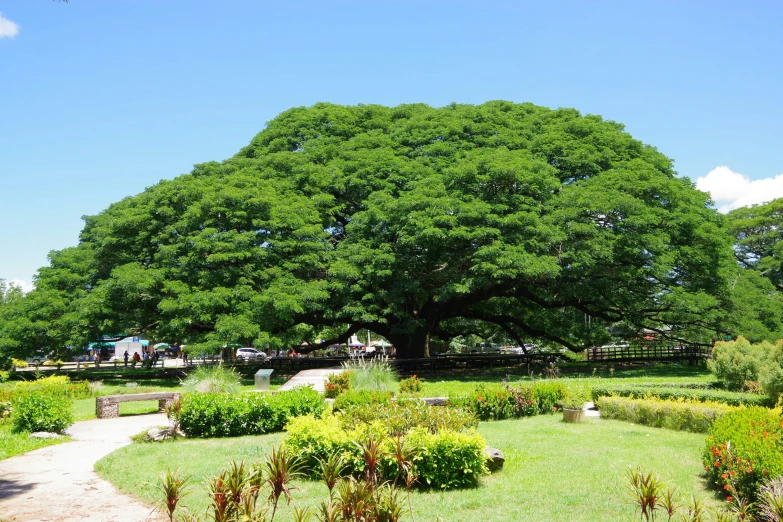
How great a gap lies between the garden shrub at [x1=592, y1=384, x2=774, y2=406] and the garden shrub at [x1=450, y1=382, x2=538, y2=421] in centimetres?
245

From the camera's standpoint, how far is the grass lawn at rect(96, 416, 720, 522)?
7035mm

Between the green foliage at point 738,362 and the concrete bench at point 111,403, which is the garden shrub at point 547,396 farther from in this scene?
the concrete bench at point 111,403

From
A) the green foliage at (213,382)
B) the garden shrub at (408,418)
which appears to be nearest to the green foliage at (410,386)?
the green foliage at (213,382)

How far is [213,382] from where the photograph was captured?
15820 mm

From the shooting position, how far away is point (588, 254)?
71.7ft

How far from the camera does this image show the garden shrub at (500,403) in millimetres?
13508

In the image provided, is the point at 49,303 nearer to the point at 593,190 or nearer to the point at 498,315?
the point at 498,315

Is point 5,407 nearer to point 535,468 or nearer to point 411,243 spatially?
point 535,468

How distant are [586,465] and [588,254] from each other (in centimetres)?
1380

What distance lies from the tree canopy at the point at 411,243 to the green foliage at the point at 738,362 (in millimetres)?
6085

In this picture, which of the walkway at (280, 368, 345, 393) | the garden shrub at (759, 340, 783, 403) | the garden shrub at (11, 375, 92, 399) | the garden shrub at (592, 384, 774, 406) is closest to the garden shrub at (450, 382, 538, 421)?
the garden shrub at (592, 384, 774, 406)

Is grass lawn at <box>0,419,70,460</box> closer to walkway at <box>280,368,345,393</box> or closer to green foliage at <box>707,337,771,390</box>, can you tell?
walkway at <box>280,368,345,393</box>

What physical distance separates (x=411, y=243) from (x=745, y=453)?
15.9 m

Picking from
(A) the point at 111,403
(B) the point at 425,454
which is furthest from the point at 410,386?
(B) the point at 425,454
